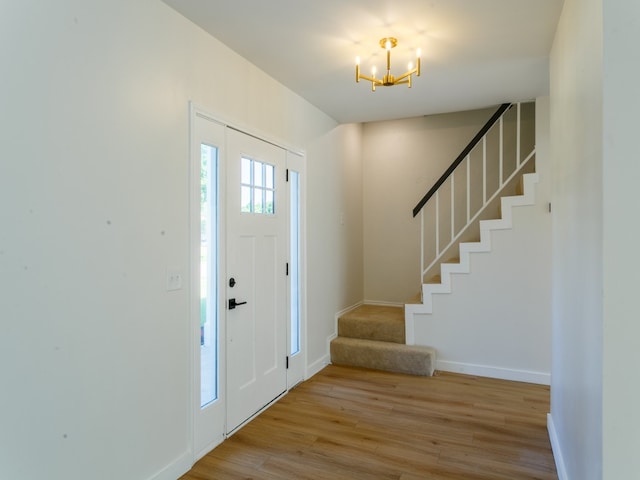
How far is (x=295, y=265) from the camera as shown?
3623 mm

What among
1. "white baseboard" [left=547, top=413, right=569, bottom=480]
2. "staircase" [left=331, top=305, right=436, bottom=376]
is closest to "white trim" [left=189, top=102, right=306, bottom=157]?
"staircase" [left=331, top=305, right=436, bottom=376]

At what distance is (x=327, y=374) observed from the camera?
3.93 m

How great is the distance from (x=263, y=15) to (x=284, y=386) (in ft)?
9.32

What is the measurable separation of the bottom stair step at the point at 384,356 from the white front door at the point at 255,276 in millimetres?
951

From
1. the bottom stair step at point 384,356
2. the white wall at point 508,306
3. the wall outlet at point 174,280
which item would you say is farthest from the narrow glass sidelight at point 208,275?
the white wall at point 508,306

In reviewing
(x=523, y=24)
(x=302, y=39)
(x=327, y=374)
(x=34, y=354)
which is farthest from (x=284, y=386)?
(x=523, y=24)

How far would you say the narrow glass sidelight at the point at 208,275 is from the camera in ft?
8.18

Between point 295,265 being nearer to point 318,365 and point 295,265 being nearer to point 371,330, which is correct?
point 318,365

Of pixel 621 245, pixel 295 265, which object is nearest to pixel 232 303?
pixel 295 265

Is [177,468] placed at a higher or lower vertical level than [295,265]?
lower

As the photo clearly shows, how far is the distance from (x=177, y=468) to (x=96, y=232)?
56.5 inches

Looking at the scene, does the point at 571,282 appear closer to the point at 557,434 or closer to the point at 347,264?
the point at 557,434

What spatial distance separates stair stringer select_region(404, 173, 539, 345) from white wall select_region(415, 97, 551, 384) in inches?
1.7

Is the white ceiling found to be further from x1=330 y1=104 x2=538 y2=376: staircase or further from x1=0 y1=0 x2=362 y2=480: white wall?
x1=330 y1=104 x2=538 y2=376: staircase
